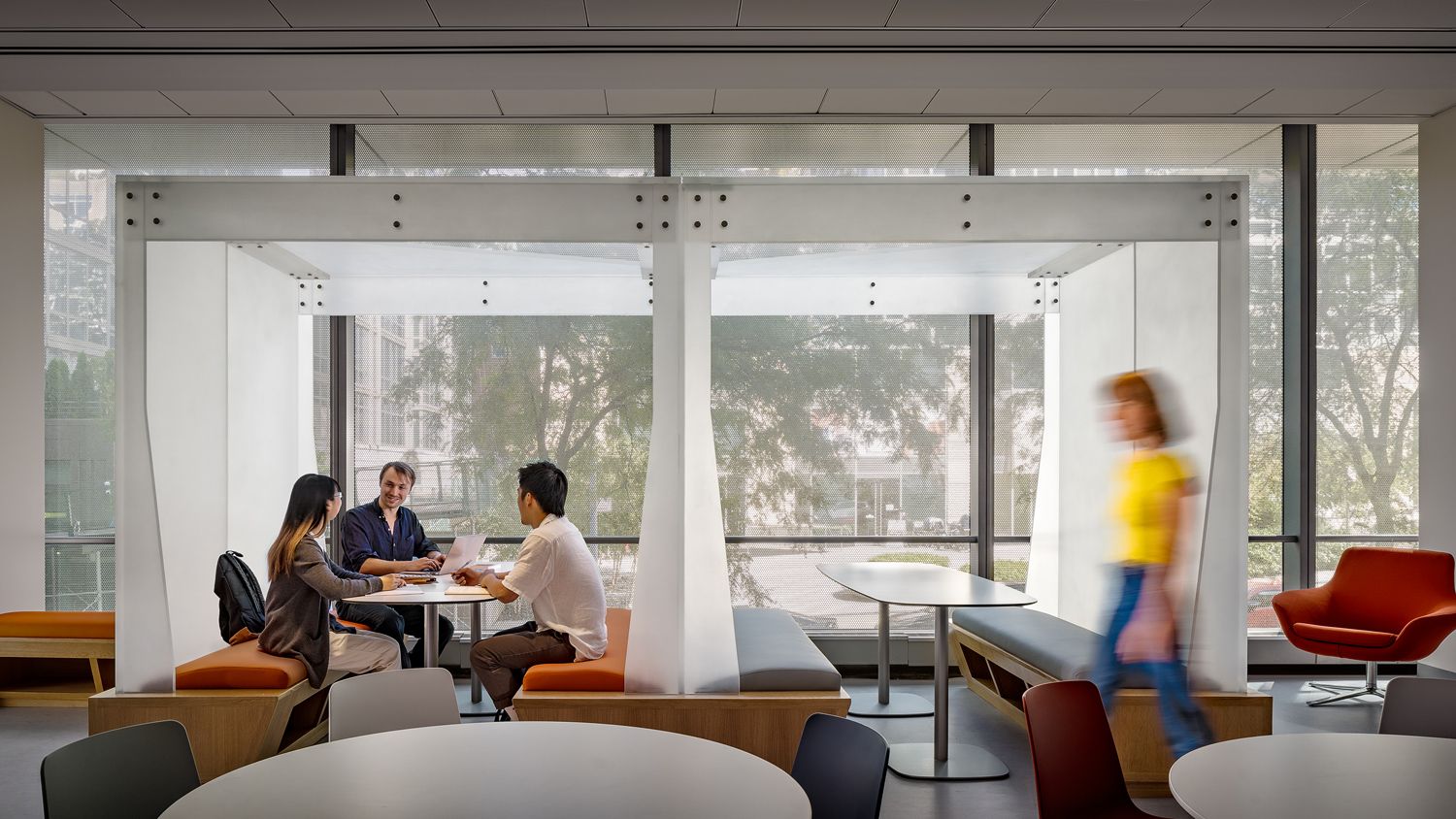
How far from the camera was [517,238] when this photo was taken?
4.64 m

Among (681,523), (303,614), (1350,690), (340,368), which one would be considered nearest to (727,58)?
(681,523)

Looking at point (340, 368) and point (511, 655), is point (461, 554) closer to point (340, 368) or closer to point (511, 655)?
point (511, 655)

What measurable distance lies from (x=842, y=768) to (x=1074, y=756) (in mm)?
907

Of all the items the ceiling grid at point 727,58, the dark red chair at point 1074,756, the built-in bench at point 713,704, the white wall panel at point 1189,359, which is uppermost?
the ceiling grid at point 727,58

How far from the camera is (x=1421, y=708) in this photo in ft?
10.5

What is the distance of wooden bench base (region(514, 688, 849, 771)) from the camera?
4.34 meters

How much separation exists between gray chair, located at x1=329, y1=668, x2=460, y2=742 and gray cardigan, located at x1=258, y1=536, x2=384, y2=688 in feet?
4.72

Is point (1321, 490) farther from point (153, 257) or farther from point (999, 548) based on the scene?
point (153, 257)

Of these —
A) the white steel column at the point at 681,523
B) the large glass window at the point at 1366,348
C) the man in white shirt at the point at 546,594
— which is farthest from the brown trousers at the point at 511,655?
the large glass window at the point at 1366,348

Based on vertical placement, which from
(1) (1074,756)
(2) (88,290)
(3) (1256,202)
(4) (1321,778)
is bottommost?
(1) (1074,756)

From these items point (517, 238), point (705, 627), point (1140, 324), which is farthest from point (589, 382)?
point (1140, 324)

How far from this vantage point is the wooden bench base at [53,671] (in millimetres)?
5719

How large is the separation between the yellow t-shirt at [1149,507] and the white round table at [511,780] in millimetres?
2460

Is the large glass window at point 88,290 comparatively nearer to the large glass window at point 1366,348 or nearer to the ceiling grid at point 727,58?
the ceiling grid at point 727,58
